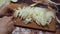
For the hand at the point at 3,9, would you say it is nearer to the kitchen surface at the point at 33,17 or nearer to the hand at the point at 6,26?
the kitchen surface at the point at 33,17

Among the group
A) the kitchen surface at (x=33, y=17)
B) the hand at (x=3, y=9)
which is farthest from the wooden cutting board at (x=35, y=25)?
the hand at (x=3, y=9)

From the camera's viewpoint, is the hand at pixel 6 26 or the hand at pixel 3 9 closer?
the hand at pixel 6 26

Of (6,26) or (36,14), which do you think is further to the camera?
(36,14)

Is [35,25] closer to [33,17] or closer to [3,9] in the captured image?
[33,17]

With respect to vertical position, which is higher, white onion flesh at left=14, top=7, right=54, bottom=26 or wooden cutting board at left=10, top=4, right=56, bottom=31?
white onion flesh at left=14, top=7, right=54, bottom=26

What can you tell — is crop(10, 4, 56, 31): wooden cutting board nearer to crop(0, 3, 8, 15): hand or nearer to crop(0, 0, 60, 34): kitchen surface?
crop(0, 0, 60, 34): kitchen surface

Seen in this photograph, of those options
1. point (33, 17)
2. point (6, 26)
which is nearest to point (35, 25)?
point (33, 17)

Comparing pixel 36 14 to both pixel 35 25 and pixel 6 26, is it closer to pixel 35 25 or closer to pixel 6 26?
pixel 35 25

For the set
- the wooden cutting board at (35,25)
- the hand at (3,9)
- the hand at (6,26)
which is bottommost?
the wooden cutting board at (35,25)

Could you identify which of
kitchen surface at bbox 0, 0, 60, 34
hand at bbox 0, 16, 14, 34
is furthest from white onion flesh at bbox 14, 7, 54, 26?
hand at bbox 0, 16, 14, 34
